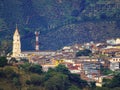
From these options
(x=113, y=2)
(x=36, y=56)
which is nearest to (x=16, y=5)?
(x=113, y=2)

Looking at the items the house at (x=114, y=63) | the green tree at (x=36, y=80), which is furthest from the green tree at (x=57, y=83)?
the house at (x=114, y=63)

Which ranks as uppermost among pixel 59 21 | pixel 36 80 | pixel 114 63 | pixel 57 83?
pixel 59 21

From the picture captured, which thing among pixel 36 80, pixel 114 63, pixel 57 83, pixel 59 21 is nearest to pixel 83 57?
pixel 114 63

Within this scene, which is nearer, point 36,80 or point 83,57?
point 36,80

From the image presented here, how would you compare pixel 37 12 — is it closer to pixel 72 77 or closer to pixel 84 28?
pixel 84 28

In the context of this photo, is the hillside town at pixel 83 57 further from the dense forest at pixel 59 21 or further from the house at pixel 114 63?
the dense forest at pixel 59 21

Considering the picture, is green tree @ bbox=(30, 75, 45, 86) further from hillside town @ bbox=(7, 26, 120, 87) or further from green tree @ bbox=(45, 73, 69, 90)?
hillside town @ bbox=(7, 26, 120, 87)

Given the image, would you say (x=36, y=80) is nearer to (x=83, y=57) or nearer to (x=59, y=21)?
(x=83, y=57)
